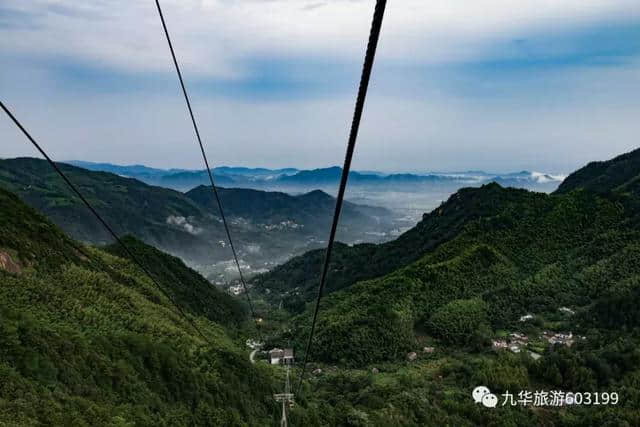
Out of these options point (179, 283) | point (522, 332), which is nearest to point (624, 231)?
point (522, 332)

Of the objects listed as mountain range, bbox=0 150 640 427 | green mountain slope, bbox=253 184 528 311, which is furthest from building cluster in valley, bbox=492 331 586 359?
green mountain slope, bbox=253 184 528 311

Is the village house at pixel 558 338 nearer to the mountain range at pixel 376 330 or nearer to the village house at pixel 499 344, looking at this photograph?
the mountain range at pixel 376 330

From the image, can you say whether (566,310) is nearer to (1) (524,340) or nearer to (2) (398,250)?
(1) (524,340)

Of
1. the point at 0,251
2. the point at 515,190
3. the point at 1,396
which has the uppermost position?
the point at 515,190

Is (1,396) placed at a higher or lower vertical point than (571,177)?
lower

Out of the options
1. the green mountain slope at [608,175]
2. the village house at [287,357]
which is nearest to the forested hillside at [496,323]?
the village house at [287,357]

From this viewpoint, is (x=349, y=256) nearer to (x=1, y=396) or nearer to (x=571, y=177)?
(x=571, y=177)

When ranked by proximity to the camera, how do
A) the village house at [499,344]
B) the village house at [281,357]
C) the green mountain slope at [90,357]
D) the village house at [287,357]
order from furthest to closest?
the village house at [281,357] < the village house at [287,357] < the village house at [499,344] < the green mountain slope at [90,357]

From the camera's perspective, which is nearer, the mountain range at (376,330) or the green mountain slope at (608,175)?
the mountain range at (376,330)

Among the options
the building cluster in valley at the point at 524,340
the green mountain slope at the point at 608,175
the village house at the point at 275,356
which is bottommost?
the village house at the point at 275,356
